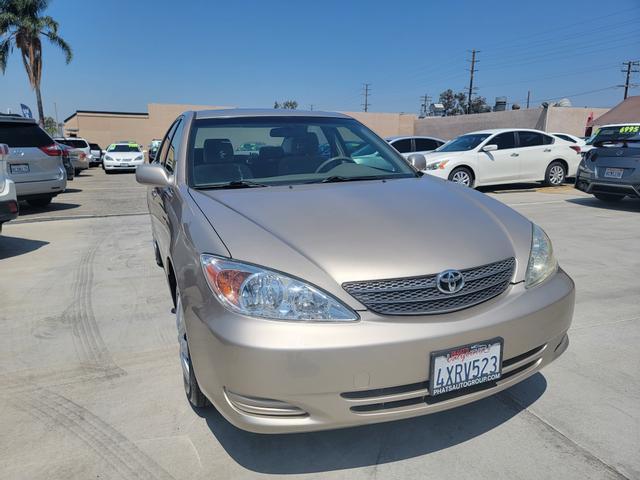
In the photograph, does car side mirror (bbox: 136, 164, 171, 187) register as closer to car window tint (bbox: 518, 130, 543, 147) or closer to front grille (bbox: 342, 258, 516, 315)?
front grille (bbox: 342, 258, 516, 315)

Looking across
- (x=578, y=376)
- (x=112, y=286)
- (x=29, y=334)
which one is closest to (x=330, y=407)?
(x=578, y=376)

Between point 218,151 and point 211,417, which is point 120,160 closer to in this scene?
point 218,151

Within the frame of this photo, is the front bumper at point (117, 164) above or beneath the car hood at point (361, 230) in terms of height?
beneath

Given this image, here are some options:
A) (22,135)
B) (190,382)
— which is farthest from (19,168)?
(190,382)

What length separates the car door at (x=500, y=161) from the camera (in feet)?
38.7

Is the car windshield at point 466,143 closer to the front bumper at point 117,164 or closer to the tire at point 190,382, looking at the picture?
the tire at point 190,382

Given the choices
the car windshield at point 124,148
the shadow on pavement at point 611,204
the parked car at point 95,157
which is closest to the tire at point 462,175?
the shadow on pavement at point 611,204

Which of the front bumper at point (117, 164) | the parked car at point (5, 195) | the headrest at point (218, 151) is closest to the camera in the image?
the headrest at point (218, 151)

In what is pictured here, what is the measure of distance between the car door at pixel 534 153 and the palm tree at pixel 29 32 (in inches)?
1161

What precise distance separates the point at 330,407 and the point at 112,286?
11.5 feet

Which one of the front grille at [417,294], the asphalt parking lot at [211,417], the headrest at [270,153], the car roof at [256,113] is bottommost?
the asphalt parking lot at [211,417]

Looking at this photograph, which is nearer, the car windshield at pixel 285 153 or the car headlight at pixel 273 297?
the car headlight at pixel 273 297

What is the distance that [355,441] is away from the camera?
2314 mm

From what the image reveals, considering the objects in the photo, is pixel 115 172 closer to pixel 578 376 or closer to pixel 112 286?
pixel 112 286
